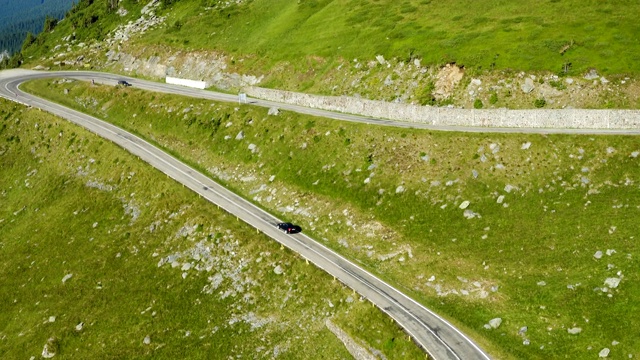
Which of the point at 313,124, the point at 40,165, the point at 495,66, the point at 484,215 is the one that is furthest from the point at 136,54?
the point at 484,215

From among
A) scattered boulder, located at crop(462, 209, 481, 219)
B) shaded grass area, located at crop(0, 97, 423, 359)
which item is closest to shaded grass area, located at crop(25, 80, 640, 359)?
scattered boulder, located at crop(462, 209, 481, 219)

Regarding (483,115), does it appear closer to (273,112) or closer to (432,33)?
(432,33)

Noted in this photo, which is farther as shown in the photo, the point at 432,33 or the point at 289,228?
the point at 432,33

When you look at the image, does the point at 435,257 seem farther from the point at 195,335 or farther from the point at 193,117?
the point at 193,117

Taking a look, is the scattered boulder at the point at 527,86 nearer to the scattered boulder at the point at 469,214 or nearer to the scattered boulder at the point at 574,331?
the scattered boulder at the point at 469,214

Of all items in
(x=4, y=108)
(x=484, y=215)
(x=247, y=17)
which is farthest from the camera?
(x=247, y=17)

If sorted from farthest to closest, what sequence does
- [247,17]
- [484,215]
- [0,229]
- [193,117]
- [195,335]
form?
[247,17]
[193,117]
[0,229]
[484,215]
[195,335]

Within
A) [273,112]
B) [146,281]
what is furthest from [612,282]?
[273,112]
